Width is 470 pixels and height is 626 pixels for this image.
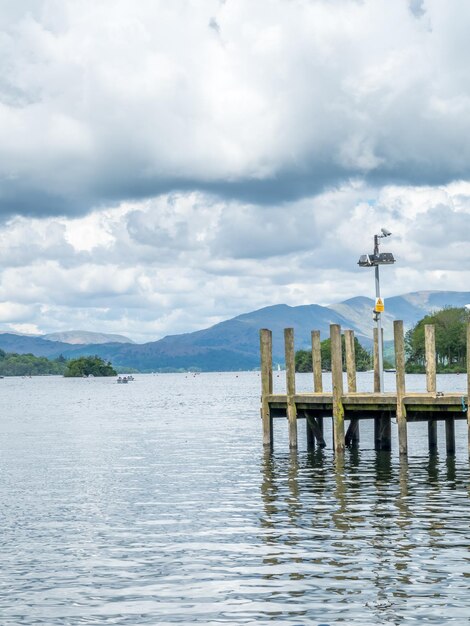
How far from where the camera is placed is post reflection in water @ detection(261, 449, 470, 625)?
1770 centimetres

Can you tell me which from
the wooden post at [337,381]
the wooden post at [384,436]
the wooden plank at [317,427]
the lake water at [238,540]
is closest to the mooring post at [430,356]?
the lake water at [238,540]

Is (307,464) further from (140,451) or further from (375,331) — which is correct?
(140,451)

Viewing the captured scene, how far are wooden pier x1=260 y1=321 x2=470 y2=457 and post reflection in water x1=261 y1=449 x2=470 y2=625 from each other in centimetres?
225

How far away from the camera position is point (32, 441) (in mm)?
60812

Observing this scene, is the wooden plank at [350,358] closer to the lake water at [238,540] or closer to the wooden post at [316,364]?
the wooden post at [316,364]

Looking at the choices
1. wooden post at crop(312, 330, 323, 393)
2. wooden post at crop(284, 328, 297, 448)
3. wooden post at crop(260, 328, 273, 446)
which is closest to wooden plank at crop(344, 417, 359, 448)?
wooden post at crop(312, 330, 323, 393)

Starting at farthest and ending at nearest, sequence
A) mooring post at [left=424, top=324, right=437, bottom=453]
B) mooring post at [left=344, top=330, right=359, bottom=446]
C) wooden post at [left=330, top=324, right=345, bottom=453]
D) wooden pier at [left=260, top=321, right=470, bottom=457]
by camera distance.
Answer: mooring post at [left=344, top=330, right=359, bottom=446], wooden post at [left=330, top=324, right=345, bottom=453], mooring post at [left=424, top=324, right=437, bottom=453], wooden pier at [left=260, top=321, right=470, bottom=457]

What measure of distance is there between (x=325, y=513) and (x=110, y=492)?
9.42 metres

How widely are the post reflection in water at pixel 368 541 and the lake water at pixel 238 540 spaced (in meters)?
0.05

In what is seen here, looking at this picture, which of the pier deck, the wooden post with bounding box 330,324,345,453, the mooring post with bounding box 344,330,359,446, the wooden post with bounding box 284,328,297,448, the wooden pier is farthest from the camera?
the mooring post with bounding box 344,330,359,446

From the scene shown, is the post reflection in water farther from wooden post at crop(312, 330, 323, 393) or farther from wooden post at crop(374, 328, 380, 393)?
wooden post at crop(312, 330, 323, 393)

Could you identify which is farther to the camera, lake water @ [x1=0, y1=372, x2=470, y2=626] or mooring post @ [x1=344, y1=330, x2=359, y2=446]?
mooring post @ [x1=344, y1=330, x2=359, y2=446]

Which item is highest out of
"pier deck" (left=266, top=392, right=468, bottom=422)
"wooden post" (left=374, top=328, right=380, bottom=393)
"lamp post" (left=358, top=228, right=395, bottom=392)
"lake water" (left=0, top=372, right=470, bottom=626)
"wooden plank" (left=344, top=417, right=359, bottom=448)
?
"lamp post" (left=358, top=228, right=395, bottom=392)

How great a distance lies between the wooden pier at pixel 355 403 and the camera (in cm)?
3716
